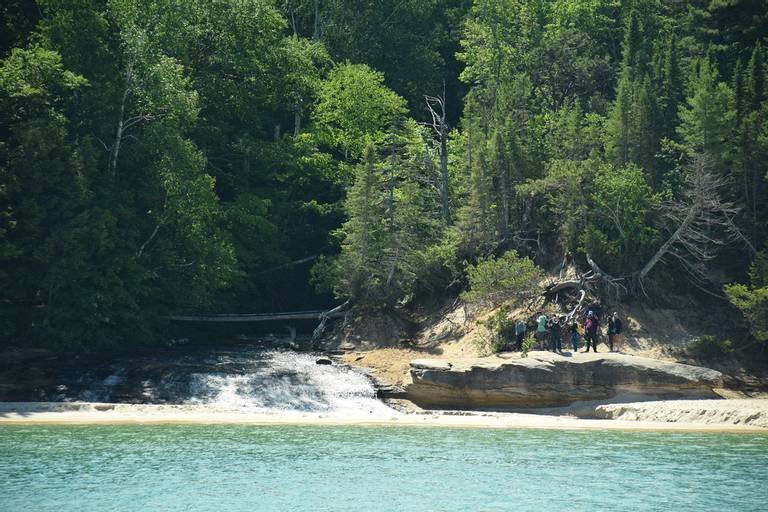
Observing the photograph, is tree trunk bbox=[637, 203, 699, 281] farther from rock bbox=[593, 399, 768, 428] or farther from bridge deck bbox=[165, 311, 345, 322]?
bridge deck bbox=[165, 311, 345, 322]

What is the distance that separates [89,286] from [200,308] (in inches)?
332

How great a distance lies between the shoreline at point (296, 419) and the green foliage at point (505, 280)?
7.23 m

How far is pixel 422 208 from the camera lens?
1896 inches

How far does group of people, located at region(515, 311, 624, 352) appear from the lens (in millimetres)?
38188

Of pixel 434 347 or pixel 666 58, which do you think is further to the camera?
pixel 666 58

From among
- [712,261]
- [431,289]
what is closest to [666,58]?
[712,261]

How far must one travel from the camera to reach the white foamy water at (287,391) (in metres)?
36.5

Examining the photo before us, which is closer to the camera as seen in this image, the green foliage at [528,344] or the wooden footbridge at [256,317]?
the green foliage at [528,344]

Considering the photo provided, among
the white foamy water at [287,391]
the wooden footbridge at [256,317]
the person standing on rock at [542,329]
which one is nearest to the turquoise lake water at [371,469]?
the white foamy water at [287,391]

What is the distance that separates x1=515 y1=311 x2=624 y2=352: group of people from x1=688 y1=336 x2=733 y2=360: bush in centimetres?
295

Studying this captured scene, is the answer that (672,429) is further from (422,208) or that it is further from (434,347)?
(422,208)

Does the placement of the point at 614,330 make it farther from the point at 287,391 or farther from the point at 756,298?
the point at 287,391

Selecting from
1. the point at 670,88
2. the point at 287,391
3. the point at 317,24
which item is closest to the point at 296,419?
the point at 287,391

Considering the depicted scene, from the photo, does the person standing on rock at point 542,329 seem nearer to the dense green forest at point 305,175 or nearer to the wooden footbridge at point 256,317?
the dense green forest at point 305,175
